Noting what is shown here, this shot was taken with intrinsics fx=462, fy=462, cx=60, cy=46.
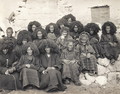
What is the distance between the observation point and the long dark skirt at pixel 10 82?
12219mm

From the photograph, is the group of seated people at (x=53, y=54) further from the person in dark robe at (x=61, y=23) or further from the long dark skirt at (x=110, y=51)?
the person in dark robe at (x=61, y=23)

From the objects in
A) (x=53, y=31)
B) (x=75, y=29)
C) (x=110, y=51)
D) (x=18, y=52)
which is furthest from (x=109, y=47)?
(x=18, y=52)

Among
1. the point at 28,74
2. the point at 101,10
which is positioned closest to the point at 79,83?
the point at 28,74

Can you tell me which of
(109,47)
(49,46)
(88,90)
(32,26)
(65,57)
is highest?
(32,26)

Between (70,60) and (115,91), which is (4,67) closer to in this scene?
(70,60)

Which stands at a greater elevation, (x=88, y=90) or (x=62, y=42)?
(x=62, y=42)

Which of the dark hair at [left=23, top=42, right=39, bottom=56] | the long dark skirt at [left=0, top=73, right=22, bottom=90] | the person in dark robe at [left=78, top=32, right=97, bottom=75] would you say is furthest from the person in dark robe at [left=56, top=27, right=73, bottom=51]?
the long dark skirt at [left=0, top=73, right=22, bottom=90]

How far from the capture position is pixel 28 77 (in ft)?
39.8

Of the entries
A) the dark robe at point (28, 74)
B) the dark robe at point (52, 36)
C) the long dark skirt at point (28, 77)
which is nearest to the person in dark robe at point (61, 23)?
the dark robe at point (52, 36)

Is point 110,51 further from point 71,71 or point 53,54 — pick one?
point 53,54

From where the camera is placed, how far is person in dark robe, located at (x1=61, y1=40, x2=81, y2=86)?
12520 mm

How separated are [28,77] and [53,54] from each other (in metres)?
1.15

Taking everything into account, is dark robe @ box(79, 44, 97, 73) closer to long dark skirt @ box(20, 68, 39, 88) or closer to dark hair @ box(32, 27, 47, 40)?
dark hair @ box(32, 27, 47, 40)

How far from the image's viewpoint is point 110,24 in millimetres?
14469
